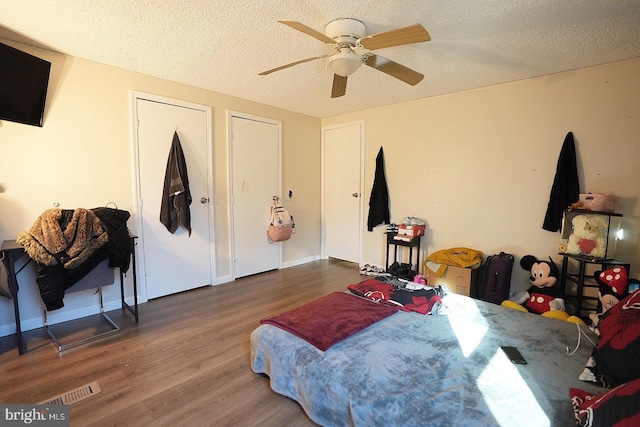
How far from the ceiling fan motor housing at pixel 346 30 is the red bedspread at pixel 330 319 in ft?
6.22

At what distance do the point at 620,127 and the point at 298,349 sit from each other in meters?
3.36

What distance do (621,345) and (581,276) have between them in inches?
63.5

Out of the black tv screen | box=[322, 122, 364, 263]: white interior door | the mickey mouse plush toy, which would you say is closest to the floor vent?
the black tv screen

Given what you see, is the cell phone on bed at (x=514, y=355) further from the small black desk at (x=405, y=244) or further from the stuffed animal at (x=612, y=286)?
the small black desk at (x=405, y=244)

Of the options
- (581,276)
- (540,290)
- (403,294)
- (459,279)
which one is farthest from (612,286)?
(403,294)

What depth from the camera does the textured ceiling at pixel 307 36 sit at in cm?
191

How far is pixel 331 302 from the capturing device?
2.26 m

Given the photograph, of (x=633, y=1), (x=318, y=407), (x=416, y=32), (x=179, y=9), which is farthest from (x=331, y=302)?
(x=633, y=1)

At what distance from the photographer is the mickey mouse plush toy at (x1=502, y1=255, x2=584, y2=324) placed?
271cm

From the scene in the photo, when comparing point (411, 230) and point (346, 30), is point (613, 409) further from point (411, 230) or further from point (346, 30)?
point (411, 230)

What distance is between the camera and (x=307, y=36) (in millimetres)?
2266

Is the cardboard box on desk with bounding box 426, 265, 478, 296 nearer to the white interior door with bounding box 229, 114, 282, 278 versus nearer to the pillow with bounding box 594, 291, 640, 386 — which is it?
the pillow with bounding box 594, 291, 640, 386

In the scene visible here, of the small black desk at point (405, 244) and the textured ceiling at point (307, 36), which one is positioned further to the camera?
the small black desk at point (405, 244)

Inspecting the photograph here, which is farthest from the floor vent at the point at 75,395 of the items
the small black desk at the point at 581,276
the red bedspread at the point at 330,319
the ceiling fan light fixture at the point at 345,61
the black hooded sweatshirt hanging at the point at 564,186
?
the black hooded sweatshirt hanging at the point at 564,186
